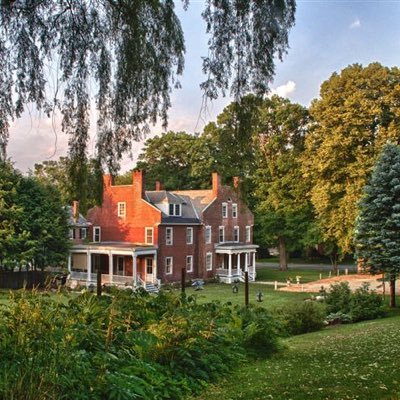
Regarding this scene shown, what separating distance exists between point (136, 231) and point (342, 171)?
16.3 meters

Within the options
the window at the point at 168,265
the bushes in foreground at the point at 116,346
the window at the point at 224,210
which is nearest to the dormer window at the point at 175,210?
the window at the point at 168,265

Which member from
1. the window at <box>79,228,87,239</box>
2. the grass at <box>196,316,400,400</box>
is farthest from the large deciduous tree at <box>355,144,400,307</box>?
the window at <box>79,228,87,239</box>

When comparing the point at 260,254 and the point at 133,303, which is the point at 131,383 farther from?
the point at 260,254

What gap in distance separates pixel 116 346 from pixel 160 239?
31.3 meters

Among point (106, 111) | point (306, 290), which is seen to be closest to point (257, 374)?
point (106, 111)

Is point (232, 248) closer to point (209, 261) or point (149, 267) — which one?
point (209, 261)

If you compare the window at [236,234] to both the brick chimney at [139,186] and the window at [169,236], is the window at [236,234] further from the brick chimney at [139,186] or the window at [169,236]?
the brick chimney at [139,186]

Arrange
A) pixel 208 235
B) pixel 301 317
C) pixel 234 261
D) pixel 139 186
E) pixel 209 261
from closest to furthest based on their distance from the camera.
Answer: pixel 301 317
pixel 139 186
pixel 208 235
pixel 209 261
pixel 234 261

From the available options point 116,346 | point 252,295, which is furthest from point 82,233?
point 116,346

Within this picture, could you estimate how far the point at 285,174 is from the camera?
134 feet

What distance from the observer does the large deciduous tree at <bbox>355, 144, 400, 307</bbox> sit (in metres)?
20.7

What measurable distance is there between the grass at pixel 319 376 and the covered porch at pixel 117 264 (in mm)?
27587

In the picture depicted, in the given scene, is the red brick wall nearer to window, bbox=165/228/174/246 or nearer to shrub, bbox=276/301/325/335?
window, bbox=165/228/174/246

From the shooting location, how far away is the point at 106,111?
5.86 m
